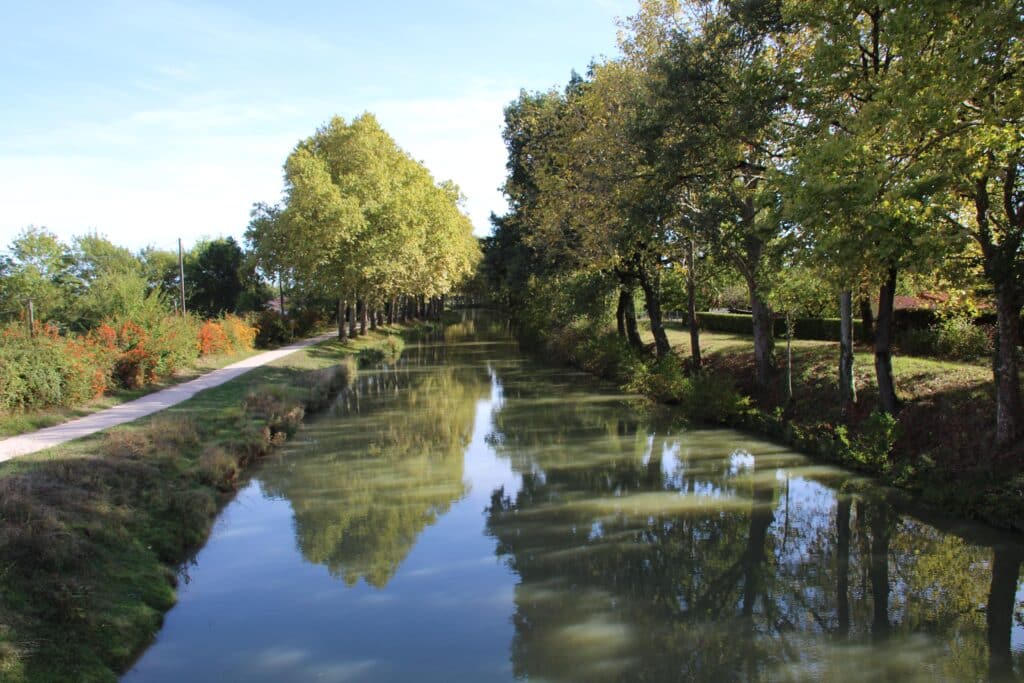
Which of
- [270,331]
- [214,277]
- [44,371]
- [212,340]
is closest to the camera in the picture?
[44,371]

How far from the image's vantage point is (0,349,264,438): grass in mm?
14141

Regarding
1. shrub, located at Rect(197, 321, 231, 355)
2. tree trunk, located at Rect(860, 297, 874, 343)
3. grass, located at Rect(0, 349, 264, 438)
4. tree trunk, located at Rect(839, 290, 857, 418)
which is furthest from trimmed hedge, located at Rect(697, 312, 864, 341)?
shrub, located at Rect(197, 321, 231, 355)

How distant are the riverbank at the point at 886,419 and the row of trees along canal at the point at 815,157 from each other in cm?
64

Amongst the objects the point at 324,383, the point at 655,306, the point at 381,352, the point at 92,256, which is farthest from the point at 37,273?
the point at 655,306

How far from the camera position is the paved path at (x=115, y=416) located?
12584 millimetres

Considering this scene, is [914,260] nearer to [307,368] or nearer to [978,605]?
[978,605]

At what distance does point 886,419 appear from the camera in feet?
43.4

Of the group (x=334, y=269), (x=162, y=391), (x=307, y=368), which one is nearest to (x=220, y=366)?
(x=307, y=368)

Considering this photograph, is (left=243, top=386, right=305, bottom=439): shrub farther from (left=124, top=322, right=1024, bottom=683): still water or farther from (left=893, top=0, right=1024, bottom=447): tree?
(left=893, top=0, right=1024, bottom=447): tree

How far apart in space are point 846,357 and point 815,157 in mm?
6147

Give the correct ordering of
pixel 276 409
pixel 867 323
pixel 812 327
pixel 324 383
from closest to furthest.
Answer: pixel 276 409 < pixel 867 323 < pixel 812 327 < pixel 324 383

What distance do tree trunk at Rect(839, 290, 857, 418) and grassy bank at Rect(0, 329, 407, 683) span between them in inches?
493

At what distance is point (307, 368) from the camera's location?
28797mm

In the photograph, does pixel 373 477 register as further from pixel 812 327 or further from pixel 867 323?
pixel 812 327
